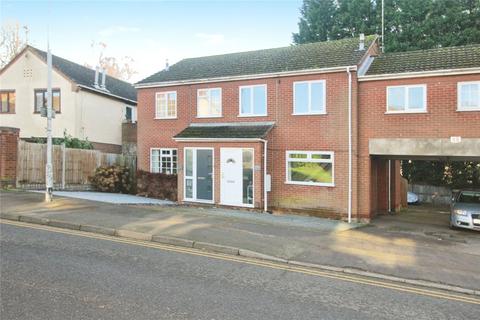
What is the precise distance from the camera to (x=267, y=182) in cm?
1647

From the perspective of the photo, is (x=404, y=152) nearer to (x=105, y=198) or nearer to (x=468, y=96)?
(x=468, y=96)

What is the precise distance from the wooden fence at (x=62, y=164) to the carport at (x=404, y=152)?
12.3m

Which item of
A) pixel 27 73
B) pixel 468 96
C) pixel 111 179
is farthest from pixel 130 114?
pixel 468 96

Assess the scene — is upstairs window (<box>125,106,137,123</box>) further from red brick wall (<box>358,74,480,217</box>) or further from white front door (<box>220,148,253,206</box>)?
red brick wall (<box>358,74,480,217</box>)

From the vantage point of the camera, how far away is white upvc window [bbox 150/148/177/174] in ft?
66.1

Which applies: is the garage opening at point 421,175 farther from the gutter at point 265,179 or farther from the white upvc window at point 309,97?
the gutter at point 265,179

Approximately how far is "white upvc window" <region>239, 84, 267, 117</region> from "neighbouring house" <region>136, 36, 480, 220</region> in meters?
0.04

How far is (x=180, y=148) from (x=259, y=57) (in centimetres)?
602

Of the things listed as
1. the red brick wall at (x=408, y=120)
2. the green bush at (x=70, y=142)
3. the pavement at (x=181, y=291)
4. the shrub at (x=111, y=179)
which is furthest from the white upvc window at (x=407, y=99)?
the green bush at (x=70, y=142)

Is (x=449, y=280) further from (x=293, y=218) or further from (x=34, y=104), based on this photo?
(x=34, y=104)

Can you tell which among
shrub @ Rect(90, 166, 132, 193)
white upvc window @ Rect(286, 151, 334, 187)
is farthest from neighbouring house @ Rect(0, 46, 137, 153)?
white upvc window @ Rect(286, 151, 334, 187)

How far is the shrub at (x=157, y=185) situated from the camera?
759 inches

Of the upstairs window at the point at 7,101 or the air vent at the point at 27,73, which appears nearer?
the air vent at the point at 27,73

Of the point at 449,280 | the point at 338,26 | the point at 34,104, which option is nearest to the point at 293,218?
the point at 449,280
